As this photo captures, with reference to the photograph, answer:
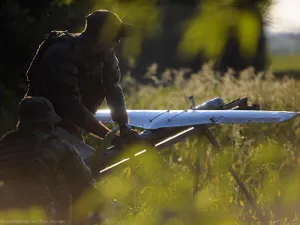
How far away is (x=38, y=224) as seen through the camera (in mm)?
3949

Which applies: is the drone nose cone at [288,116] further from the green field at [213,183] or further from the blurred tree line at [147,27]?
the green field at [213,183]

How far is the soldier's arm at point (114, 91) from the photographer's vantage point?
5.44m

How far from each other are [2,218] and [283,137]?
5925 mm

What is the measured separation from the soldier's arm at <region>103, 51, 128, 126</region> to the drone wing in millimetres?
272

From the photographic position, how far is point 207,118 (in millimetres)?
5559

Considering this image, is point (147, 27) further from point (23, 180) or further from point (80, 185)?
point (80, 185)

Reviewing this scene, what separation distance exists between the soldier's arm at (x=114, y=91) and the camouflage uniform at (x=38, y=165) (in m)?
1.36

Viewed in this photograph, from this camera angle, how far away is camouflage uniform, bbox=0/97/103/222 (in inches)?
155

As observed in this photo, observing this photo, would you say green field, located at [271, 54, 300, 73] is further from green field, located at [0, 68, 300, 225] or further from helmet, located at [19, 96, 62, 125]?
green field, located at [0, 68, 300, 225]

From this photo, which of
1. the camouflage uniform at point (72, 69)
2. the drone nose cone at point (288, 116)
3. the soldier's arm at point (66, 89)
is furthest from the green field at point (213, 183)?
the drone nose cone at point (288, 116)

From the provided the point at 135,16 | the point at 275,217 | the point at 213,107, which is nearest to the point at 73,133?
the point at 213,107

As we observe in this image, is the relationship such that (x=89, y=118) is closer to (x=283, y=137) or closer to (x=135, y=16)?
(x=135, y=16)

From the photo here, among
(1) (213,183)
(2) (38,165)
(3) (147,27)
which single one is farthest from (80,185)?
(1) (213,183)

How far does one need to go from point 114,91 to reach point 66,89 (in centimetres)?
57
